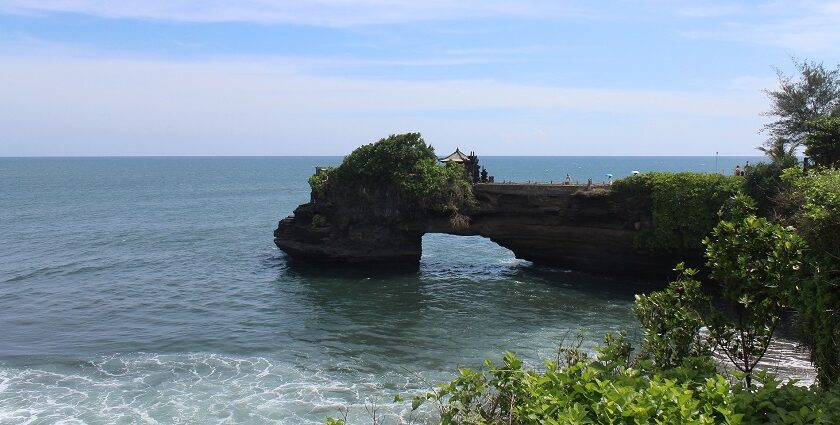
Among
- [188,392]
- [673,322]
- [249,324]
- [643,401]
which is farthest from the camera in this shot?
[249,324]

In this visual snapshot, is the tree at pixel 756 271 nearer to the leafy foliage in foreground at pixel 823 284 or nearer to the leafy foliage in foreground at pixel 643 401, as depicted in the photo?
the leafy foliage in foreground at pixel 823 284

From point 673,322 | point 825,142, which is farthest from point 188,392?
point 825,142

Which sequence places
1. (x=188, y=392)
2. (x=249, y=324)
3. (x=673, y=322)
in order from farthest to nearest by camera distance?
(x=249, y=324), (x=188, y=392), (x=673, y=322)

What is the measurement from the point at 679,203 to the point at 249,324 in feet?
67.2

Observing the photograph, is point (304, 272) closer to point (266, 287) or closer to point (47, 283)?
point (266, 287)

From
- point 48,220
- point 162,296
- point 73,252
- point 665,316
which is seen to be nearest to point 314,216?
point 162,296

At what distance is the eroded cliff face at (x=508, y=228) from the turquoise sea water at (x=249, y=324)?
1.24 meters

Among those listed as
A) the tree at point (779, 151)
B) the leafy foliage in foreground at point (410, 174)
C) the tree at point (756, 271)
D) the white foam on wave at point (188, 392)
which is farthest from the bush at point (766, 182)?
the tree at point (756, 271)

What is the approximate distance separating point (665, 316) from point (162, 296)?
86.4 feet

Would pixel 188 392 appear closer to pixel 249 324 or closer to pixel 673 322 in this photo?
pixel 249 324

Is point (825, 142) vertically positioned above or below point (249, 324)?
above

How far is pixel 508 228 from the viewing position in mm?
36562

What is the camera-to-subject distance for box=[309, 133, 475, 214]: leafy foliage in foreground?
36.1 meters

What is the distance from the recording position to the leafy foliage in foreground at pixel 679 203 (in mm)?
30422
